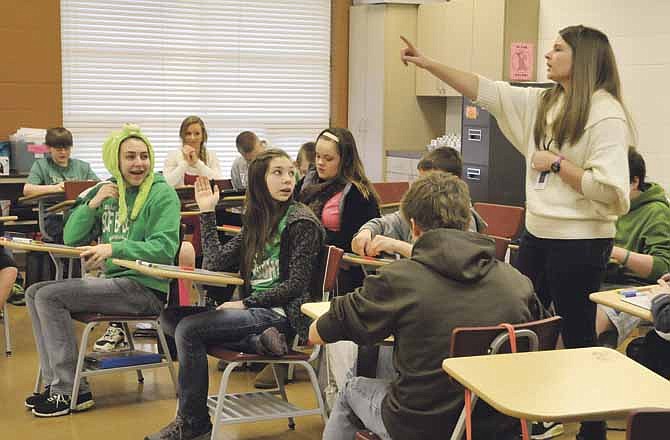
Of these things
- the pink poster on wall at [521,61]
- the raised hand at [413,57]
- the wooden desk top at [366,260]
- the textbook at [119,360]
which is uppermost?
the pink poster on wall at [521,61]

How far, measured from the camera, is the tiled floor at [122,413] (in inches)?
155

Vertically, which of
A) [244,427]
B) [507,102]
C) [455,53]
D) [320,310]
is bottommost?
[244,427]

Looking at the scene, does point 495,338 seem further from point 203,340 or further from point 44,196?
point 44,196

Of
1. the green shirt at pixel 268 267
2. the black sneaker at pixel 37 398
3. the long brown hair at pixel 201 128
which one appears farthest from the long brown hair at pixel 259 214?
the long brown hair at pixel 201 128

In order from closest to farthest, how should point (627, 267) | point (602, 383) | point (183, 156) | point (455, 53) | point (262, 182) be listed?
1. point (602, 383)
2. point (262, 182)
3. point (627, 267)
4. point (183, 156)
5. point (455, 53)

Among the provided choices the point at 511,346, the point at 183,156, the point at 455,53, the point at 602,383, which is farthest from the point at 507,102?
the point at 455,53

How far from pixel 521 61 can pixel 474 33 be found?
562 millimetres

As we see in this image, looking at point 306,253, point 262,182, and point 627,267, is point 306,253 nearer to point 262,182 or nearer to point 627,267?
point 262,182

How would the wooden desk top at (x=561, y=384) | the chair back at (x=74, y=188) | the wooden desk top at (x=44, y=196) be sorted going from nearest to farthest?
the wooden desk top at (x=561, y=384)
the chair back at (x=74, y=188)
the wooden desk top at (x=44, y=196)

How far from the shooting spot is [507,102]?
3.50 meters

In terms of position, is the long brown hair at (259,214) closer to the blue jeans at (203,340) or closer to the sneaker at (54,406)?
the blue jeans at (203,340)

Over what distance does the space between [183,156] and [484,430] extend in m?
4.61

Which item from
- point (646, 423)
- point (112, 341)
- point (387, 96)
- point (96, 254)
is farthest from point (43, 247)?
point (387, 96)

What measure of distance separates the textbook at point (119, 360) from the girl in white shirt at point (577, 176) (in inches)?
75.9
